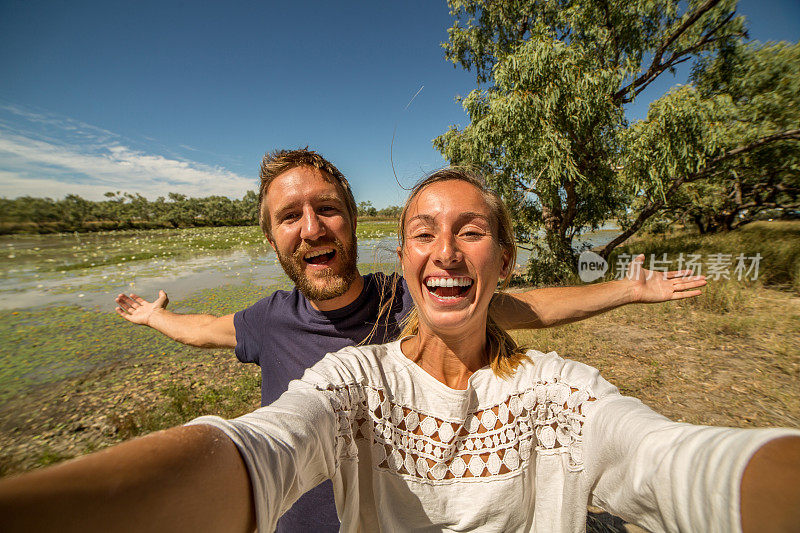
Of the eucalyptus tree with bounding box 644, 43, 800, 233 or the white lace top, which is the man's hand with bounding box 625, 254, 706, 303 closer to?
the white lace top

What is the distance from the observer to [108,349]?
23.8 feet

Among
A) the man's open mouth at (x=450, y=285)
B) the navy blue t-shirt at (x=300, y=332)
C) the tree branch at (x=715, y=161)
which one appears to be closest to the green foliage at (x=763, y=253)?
the tree branch at (x=715, y=161)

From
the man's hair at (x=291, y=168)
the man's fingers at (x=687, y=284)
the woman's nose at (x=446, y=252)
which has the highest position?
the man's hair at (x=291, y=168)

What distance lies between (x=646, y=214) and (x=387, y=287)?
10.4 m

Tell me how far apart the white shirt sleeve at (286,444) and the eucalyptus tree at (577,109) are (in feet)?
23.4

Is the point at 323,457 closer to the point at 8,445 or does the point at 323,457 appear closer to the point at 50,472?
the point at 50,472

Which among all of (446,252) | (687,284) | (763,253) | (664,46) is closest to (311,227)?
(446,252)

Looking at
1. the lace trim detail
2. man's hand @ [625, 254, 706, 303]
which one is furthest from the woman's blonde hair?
man's hand @ [625, 254, 706, 303]

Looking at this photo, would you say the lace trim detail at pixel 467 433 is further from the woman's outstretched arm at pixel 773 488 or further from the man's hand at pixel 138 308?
the man's hand at pixel 138 308

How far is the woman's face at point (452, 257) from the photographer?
1458 millimetres

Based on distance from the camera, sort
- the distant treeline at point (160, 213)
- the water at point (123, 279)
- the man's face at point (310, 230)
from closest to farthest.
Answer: the man's face at point (310, 230) → the water at point (123, 279) → the distant treeline at point (160, 213)

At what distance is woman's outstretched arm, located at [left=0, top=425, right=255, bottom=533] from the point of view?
0.48m

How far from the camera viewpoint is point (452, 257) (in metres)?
1.49

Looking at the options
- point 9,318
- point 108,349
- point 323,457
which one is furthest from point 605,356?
point 9,318
